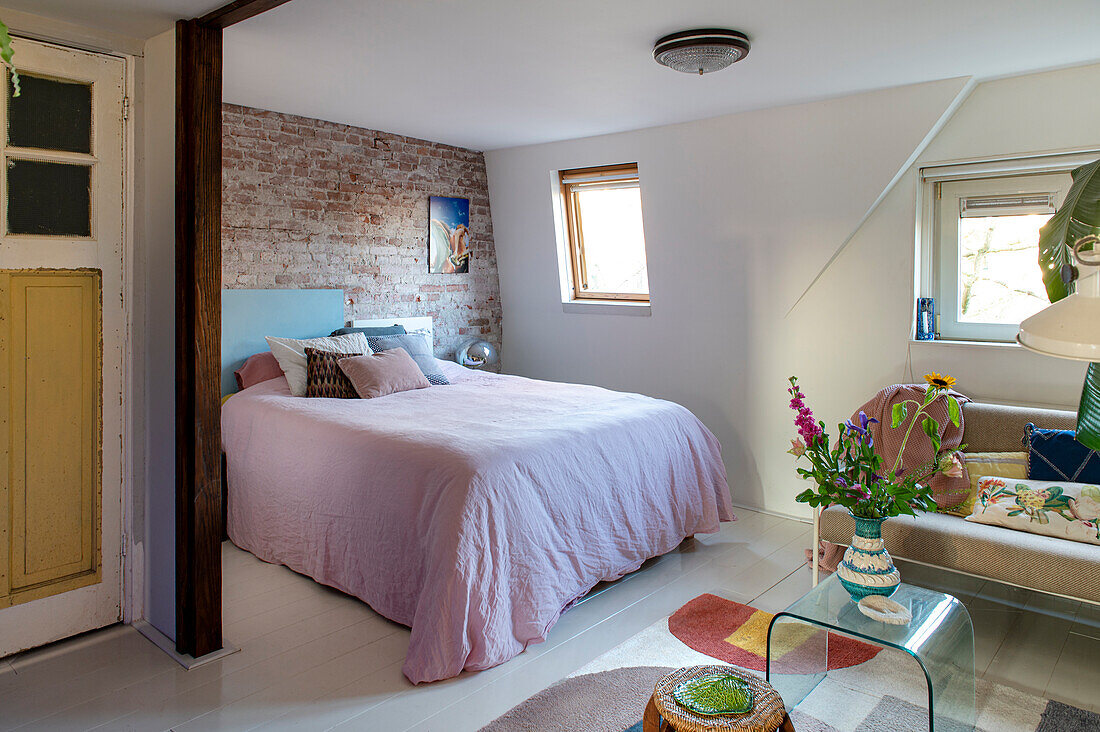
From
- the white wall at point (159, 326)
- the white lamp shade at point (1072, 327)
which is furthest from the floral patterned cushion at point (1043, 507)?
the white wall at point (159, 326)

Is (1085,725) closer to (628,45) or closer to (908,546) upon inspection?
(908,546)

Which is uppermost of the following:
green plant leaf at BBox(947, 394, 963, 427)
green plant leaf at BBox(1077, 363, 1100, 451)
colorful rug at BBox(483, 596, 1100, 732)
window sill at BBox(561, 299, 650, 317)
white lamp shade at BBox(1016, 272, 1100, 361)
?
window sill at BBox(561, 299, 650, 317)

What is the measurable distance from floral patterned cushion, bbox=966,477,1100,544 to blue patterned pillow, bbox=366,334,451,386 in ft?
9.73

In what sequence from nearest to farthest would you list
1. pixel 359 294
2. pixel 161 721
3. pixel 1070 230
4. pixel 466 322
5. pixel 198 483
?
pixel 1070 230 < pixel 161 721 < pixel 198 483 < pixel 359 294 < pixel 466 322

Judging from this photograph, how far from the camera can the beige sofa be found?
2820 mm

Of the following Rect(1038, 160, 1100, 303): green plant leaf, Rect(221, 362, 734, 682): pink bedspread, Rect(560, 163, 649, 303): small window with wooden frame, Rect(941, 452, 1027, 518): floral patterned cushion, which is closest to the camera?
Rect(1038, 160, 1100, 303): green plant leaf

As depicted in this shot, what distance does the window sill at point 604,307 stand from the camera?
17.5 ft

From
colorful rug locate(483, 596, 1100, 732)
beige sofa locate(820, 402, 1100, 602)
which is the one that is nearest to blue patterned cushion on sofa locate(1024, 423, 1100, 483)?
beige sofa locate(820, 402, 1100, 602)

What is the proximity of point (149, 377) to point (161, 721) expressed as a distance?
1268 mm

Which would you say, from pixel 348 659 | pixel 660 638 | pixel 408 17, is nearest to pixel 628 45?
pixel 408 17

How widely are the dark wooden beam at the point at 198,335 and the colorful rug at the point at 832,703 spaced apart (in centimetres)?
123

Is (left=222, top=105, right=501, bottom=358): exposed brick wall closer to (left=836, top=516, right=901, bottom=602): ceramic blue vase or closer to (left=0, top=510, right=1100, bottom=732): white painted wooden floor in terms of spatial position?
(left=0, top=510, right=1100, bottom=732): white painted wooden floor

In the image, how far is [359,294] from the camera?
514cm

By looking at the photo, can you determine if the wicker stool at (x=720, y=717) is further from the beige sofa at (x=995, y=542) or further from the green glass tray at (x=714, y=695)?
the beige sofa at (x=995, y=542)
